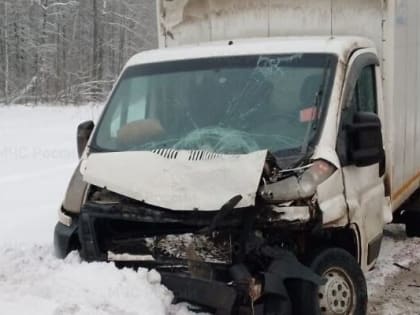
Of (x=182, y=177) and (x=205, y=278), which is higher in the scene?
(x=182, y=177)

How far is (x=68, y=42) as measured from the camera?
57.7m

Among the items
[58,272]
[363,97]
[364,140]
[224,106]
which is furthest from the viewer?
[363,97]

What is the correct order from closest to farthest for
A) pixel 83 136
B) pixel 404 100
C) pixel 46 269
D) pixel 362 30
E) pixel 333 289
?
pixel 46 269 < pixel 333 289 < pixel 83 136 < pixel 362 30 < pixel 404 100

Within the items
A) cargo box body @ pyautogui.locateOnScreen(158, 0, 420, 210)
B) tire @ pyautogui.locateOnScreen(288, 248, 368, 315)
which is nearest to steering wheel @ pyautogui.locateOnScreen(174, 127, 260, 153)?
tire @ pyautogui.locateOnScreen(288, 248, 368, 315)

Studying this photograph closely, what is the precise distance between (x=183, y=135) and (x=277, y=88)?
768 mm

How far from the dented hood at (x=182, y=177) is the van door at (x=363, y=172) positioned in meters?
0.88

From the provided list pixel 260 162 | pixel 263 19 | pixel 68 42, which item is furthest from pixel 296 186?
pixel 68 42

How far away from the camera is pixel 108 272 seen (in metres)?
3.85

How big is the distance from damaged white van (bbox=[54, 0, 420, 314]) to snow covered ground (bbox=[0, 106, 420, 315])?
0.26m

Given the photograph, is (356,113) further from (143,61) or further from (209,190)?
(143,61)

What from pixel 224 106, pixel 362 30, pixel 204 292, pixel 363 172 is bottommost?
pixel 204 292

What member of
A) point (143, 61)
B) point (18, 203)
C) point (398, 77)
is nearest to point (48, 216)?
point (18, 203)

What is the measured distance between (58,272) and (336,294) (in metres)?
1.84

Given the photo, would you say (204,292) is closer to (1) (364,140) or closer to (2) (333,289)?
(2) (333,289)
